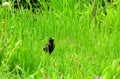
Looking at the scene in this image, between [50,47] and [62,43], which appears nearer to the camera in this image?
[50,47]

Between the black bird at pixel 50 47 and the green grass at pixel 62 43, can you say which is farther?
the black bird at pixel 50 47

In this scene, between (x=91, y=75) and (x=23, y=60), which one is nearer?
→ (x=91, y=75)

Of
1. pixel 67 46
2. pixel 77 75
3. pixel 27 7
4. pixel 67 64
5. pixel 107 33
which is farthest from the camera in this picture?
pixel 27 7

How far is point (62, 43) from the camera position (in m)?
3.97

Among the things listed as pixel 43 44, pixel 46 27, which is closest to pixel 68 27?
pixel 46 27

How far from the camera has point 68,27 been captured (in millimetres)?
4398

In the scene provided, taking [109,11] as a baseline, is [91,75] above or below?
below

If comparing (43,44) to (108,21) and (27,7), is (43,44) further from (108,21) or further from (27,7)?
(27,7)

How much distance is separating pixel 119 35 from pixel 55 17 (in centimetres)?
81

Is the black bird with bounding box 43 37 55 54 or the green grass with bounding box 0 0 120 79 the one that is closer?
the green grass with bounding box 0 0 120 79

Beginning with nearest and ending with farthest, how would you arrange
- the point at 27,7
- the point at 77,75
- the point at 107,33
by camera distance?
the point at 77,75 < the point at 107,33 < the point at 27,7

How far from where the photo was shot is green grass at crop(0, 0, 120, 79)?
3234mm

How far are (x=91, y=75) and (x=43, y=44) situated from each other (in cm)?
91

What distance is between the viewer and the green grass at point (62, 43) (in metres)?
3.23
